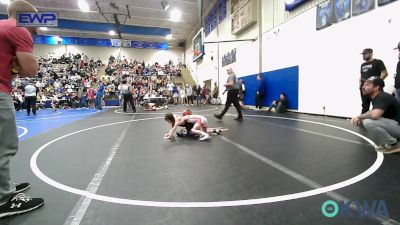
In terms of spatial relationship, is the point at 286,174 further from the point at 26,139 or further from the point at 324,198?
the point at 26,139

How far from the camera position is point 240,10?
45.2 feet

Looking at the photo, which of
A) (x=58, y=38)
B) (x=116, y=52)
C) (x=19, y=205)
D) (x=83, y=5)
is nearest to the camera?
(x=19, y=205)

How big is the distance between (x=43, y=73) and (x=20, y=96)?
23.2 feet

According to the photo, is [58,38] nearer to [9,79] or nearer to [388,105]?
[9,79]

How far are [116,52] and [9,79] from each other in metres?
28.6

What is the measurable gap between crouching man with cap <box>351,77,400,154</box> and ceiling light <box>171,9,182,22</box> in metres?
18.3

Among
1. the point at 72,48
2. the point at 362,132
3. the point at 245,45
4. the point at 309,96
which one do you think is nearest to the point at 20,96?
the point at 72,48

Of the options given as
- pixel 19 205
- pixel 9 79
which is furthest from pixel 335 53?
pixel 19 205

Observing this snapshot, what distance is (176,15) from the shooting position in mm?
20859

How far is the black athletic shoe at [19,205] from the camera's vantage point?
188 cm

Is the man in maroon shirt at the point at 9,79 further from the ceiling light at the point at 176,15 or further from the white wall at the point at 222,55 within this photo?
the ceiling light at the point at 176,15

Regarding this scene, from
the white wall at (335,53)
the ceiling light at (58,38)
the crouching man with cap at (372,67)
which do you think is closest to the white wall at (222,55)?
the white wall at (335,53)
